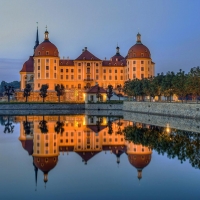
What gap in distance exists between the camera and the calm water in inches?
420

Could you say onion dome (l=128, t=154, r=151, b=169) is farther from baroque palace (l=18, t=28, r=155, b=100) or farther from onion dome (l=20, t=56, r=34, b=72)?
onion dome (l=20, t=56, r=34, b=72)

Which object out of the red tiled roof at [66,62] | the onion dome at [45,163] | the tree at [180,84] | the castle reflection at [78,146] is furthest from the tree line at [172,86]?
the onion dome at [45,163]

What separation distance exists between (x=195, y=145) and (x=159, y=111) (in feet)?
78.9

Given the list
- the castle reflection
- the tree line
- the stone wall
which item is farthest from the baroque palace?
the castle reflection

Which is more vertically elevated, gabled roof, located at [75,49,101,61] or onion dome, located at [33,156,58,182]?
gabled roof, located at [75,49,101,61]

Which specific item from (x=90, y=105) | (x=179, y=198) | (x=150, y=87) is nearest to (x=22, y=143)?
(x=179, y=198)

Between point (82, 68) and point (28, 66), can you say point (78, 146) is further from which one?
point (28, 66)

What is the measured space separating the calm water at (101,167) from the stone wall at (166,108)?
11735 mm

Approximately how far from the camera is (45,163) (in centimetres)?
1460

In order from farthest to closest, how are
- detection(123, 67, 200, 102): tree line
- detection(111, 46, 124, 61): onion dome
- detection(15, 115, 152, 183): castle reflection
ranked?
detection(111, 46, 124, 61): onion dome → detection(123, 67, 200, 102): tree line → detection(15, 115, 152, 183): castle reflection

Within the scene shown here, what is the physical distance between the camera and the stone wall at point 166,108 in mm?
33969

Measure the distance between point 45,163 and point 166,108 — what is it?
26.9m

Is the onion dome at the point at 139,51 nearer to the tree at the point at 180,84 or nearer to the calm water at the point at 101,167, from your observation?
the tree at the point at 180,84

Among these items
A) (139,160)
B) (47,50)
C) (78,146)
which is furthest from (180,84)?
(47,50)
